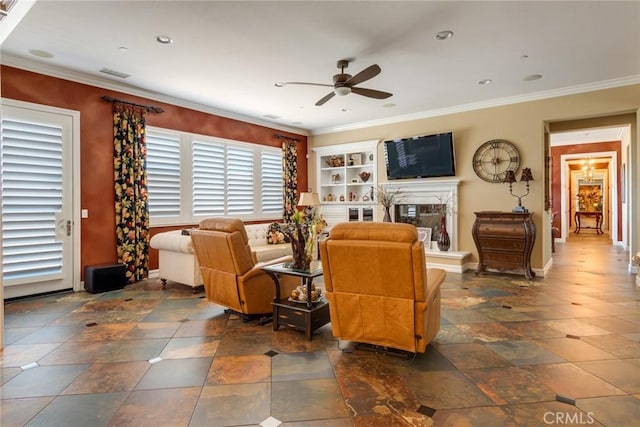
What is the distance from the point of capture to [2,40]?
3.61 meters

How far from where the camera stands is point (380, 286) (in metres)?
2.64

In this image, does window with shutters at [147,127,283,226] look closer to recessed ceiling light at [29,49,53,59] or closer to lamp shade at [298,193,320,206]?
lamp shade at [298,193,320,206]

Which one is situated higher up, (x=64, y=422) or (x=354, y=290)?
(x=354, y=290)

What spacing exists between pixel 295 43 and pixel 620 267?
268 inches

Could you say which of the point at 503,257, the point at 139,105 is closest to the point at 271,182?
the point at 139,105

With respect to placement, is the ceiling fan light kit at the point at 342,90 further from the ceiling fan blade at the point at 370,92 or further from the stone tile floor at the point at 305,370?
the stone tile floor at the point at 305,370

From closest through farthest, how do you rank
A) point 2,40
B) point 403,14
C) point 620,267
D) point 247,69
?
point 403,14
point 2,40
point 247,69
point 620,267

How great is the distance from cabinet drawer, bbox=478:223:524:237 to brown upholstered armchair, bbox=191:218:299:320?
3626 millimetres

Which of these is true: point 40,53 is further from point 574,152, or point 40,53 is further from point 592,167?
point 592,167

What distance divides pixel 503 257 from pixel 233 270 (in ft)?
14.6

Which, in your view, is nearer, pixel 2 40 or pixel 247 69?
pixel 2 40

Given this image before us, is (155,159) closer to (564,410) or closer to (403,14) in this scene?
(403,14)

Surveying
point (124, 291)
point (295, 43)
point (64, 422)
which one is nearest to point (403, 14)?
point (295, 43)

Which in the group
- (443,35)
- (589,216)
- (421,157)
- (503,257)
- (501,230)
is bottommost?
(503,257)
